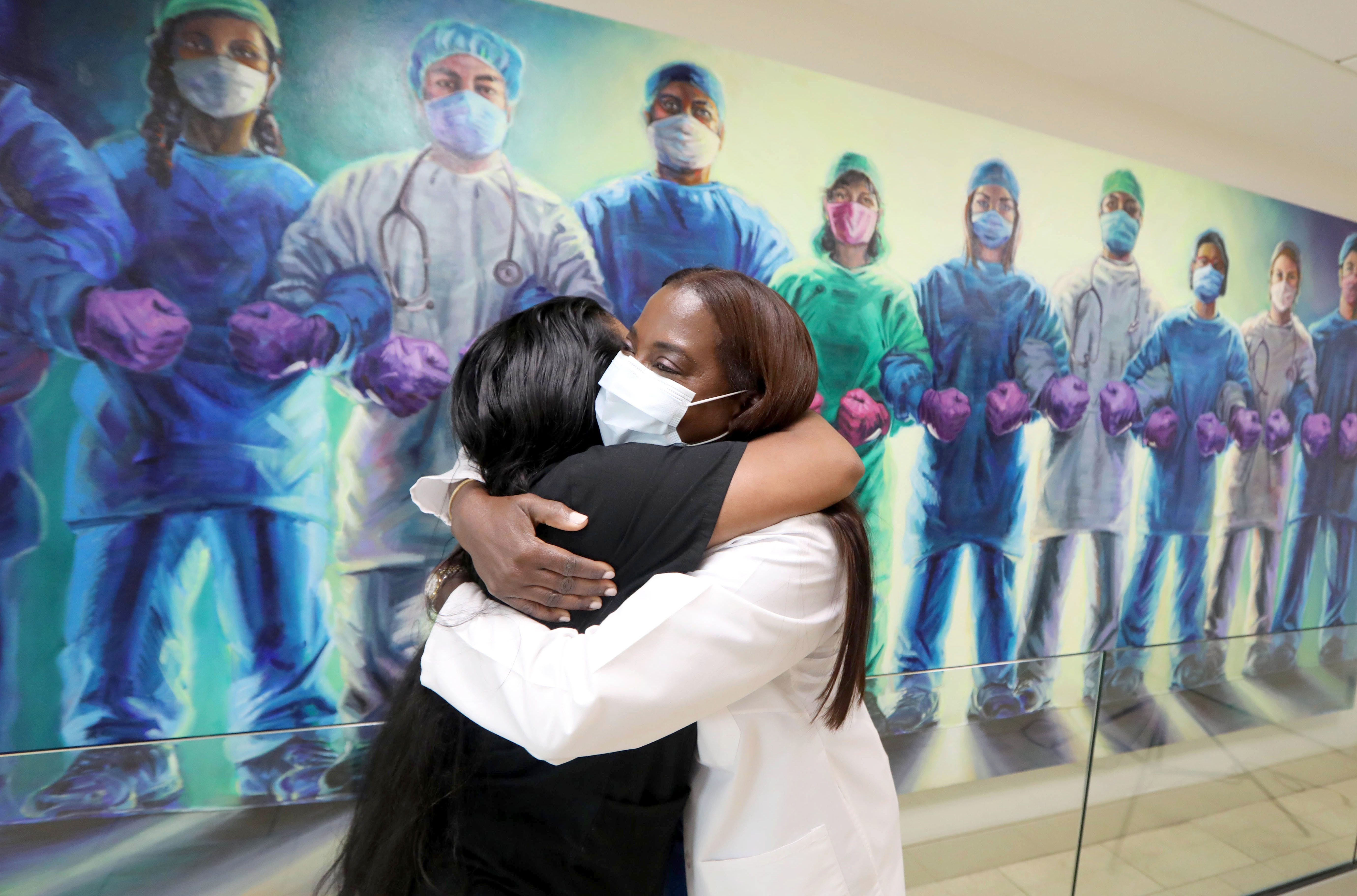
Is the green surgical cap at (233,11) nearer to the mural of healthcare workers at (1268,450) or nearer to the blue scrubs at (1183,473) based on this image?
the blue scrubs at (1183,473)

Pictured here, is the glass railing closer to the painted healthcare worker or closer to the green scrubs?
the green scrubs

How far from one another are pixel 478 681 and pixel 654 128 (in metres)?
1.65

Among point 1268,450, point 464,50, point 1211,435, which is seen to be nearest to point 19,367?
point 464,50

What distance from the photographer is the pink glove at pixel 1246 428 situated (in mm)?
3178

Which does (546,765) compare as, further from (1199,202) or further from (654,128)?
(1199,202)

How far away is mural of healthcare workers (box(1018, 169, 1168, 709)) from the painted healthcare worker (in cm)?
109

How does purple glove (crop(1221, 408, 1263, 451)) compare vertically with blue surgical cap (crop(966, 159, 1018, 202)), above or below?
below

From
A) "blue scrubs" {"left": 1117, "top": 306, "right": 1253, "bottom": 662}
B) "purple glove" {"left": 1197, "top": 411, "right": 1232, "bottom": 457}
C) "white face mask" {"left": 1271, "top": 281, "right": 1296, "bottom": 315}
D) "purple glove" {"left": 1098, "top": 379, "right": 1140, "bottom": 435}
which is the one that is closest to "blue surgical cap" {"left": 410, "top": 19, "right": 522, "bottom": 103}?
"purple glove" {"left": 1098, "top": 379, "right": 1140, "bottom": 435}

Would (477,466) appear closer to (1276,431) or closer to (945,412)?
(945,412)

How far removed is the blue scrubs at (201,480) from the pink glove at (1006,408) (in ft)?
6.82

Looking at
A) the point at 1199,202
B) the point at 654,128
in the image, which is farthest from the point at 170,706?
the point at 1199,202

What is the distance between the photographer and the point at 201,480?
1731 millimetres

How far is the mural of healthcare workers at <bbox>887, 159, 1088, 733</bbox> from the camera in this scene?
2574mm

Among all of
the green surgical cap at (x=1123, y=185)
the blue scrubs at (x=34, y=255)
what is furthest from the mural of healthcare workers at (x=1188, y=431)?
the blue scrubs at (x=34, y=255)
